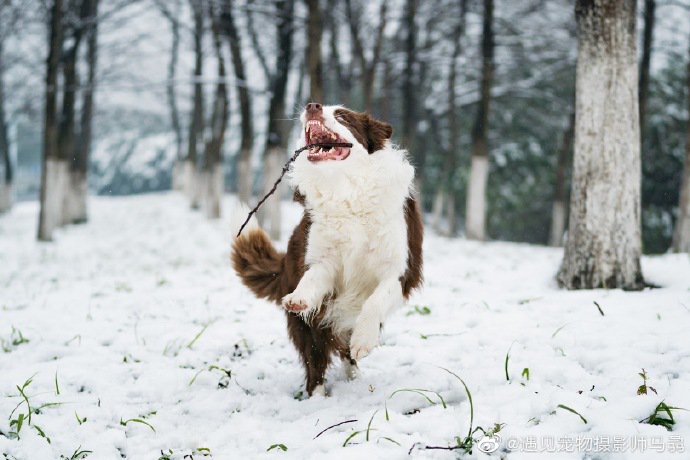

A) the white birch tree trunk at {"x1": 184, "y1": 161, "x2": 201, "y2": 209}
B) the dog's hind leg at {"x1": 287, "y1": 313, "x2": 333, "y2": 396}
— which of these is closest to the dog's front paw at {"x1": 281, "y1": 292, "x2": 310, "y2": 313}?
the dog's hind leg at {"x1": 287, "y1": 313, "x2": 333, "y2": 396}

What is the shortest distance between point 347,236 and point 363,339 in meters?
0.62

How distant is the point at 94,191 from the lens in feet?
155

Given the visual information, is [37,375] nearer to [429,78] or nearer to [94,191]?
[429,78]

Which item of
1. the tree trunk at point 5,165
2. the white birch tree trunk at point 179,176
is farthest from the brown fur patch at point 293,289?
the white birch tree trunk at point 179,176

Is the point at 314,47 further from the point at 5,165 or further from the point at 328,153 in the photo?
the point at 5,165

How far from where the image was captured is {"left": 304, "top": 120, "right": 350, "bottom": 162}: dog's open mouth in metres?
3.01

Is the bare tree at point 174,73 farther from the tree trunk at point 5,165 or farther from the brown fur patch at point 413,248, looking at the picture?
the brown fur patch at point 413,248

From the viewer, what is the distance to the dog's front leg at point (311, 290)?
109 inches

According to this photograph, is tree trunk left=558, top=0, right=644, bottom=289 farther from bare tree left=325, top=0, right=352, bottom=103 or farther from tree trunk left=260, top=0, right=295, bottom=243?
bare tree left=325, top=0, right=352, bottom=103

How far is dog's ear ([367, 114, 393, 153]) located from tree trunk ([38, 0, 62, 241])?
11646 mm

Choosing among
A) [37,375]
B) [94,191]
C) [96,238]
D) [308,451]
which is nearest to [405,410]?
[308,451]

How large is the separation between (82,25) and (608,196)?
13.7 meters

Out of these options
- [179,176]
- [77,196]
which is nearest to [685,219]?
[77,196]

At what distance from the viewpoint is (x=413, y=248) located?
3271mm
